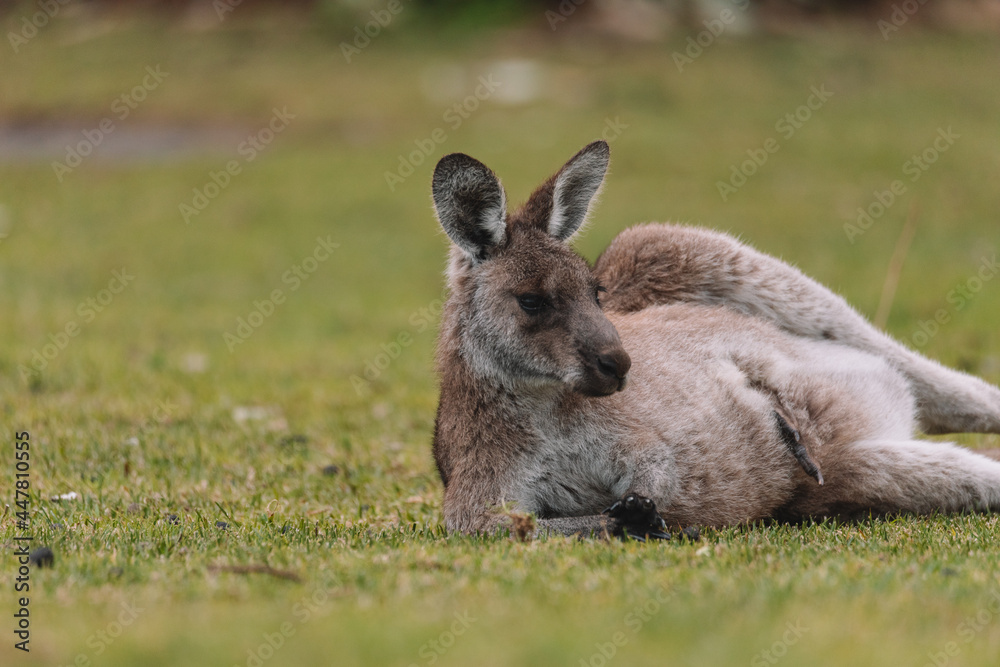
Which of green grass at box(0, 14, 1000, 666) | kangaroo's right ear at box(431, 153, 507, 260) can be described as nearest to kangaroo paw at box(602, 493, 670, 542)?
green grass at box(0, 14, 1000, 666)

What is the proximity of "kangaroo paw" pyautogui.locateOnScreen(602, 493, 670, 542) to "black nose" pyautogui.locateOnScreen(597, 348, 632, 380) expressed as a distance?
525 mm

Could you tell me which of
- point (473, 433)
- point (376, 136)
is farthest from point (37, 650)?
point (376, 136)

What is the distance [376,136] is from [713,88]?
7.27 meters

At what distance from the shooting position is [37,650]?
3324mm

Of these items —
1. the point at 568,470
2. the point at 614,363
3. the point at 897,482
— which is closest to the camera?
the point at 614,363

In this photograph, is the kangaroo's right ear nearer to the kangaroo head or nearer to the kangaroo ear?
the kangaroo head

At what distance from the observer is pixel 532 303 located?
5039 millimetres

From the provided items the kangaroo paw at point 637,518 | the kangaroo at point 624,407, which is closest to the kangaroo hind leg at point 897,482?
the kangaroo at point 624,407

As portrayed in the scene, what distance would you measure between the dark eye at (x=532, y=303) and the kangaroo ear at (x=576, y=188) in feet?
1.60

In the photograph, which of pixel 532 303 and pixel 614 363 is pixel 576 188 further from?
pixel 614 363

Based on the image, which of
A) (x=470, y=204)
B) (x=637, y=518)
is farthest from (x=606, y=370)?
(x=470, y=204)

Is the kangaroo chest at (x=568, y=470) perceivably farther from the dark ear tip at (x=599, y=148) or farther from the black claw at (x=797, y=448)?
the dark ear tip at (x=599, y=148)

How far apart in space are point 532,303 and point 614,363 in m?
0.52

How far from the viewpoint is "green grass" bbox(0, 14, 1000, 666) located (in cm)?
356
